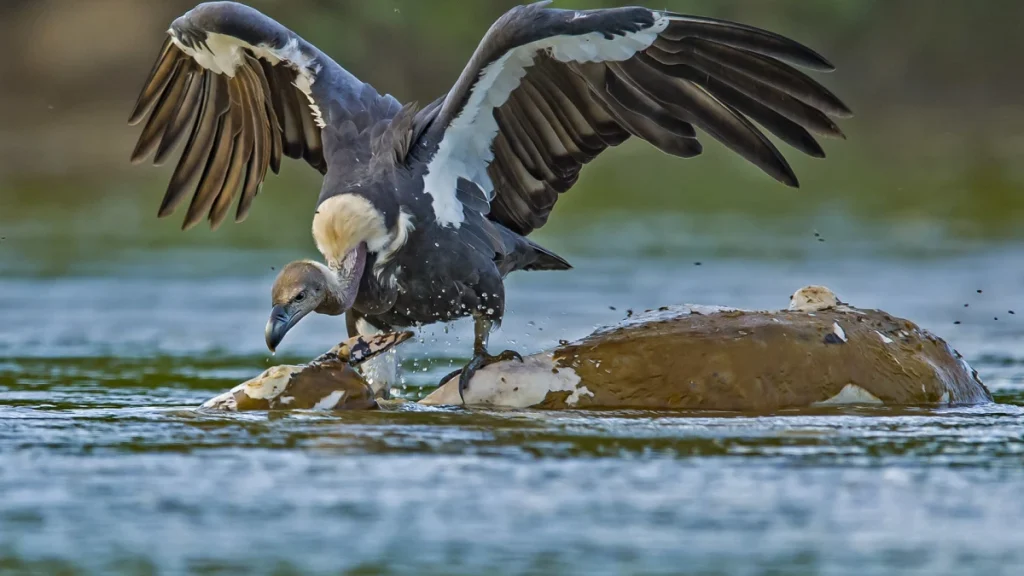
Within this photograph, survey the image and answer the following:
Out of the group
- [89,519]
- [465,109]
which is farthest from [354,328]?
[89,519]

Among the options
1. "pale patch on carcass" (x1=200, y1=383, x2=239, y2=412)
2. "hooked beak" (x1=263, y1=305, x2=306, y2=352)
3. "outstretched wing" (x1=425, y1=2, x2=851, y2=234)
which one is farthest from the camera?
"outstretched wing" (x1=425, y1=2, x2=851, y2=234)

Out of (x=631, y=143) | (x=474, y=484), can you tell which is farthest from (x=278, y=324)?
(x=631, y=143)

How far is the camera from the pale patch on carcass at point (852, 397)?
7594 millimetres

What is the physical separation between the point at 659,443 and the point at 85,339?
507 centimetres

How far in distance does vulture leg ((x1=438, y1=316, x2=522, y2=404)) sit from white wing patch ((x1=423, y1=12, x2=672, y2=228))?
505 millimetres

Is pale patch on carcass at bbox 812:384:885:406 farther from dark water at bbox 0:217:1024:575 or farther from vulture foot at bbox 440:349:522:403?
vulture foot at bbox 440:349:522:403

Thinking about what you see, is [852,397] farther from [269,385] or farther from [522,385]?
[269,385]

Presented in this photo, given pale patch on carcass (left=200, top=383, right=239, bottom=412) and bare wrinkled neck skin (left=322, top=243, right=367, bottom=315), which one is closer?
pale patch on carcass (left=200, top=383, right=239, bottom=412)

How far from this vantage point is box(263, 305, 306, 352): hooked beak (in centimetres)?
731

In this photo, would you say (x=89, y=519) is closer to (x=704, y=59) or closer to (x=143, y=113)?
(x=704, y=59)

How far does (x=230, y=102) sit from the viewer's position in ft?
31.0

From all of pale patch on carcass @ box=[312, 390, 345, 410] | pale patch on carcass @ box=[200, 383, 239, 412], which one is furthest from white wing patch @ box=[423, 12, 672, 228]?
pale patch on carcass @ box=[200, 383, 239, 412]

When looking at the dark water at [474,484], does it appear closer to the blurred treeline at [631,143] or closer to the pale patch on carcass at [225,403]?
the pale patch on carcass at [225,403]

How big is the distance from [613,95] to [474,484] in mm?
2678
